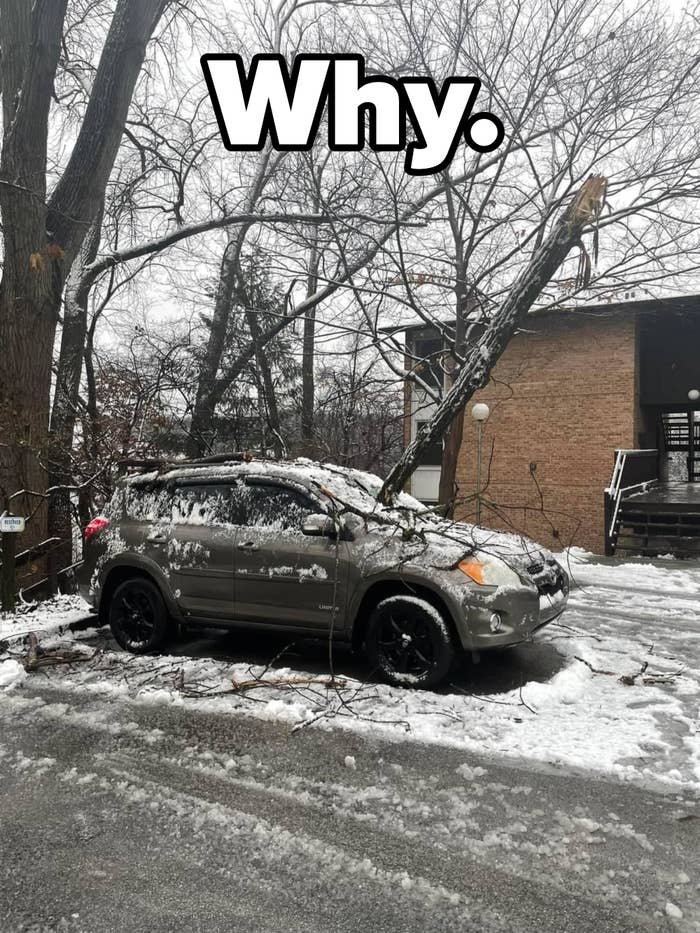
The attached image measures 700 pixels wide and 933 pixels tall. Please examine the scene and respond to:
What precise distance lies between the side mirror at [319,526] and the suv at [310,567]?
0.01 metres

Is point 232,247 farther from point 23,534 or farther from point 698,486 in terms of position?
point 698,486

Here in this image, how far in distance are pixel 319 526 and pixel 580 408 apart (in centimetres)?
1554

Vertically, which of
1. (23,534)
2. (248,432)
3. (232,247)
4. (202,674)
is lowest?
(202,674)

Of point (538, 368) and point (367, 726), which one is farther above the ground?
point (538, 368)

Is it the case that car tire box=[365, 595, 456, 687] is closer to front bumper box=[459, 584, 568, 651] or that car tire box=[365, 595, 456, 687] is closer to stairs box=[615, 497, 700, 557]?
front bumper box=[459, 584, 568, 651]

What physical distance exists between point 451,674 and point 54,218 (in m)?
7.78

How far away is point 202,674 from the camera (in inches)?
211

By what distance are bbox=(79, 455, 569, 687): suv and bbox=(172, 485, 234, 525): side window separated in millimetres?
11

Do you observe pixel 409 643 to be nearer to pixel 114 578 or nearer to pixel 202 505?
pixel 202 505

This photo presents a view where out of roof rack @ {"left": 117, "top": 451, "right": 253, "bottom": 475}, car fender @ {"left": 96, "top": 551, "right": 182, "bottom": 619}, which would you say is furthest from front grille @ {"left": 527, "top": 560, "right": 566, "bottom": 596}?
car fender @ {"left": 96, "top": 551, "right": 182, "bottom": 619}

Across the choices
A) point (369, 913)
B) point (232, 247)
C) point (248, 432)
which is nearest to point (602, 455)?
point (248, 432)

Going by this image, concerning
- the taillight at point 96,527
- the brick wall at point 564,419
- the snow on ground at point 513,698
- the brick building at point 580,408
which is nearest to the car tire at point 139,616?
the snow on ground at point 513,698

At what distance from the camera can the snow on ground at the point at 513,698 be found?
3.95 metres

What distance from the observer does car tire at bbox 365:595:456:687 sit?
4.86 m
